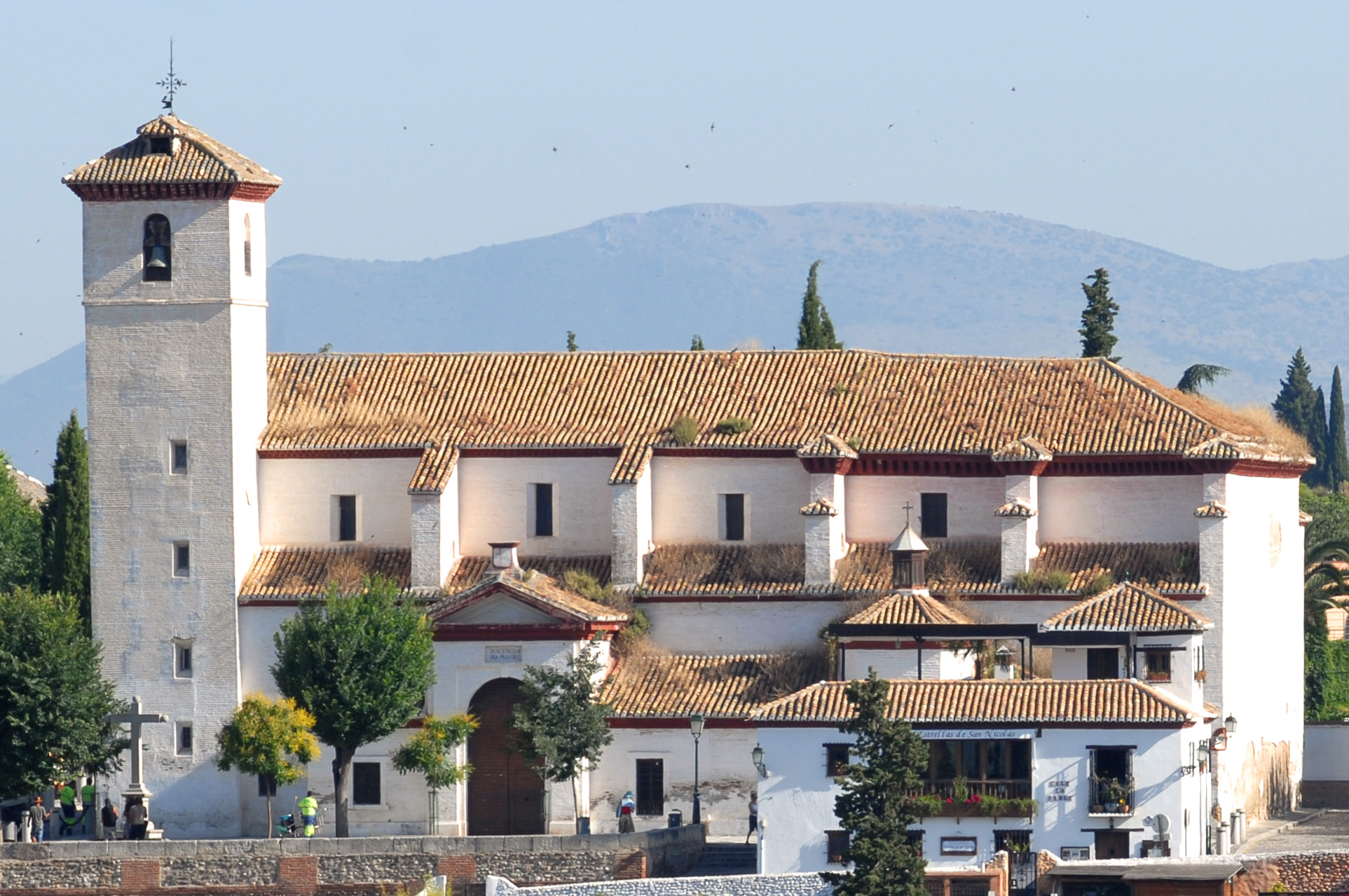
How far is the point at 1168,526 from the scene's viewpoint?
60.6 metres

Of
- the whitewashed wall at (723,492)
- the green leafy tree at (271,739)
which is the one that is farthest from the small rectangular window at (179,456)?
the whitewashed wall at (723,492)

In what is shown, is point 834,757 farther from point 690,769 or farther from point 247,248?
point 247,248

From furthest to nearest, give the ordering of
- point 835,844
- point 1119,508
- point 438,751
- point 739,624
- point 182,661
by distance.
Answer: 1. point 182,661
2. point 739,624
3. point 1119,508
4. point 438,751
5. point 835,844

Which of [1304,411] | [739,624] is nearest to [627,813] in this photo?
[739,624]

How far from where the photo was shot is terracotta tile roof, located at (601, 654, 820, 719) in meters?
59.4

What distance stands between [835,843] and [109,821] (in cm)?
1657

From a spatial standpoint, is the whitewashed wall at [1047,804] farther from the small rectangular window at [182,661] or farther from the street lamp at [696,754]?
the small rectangular window at [182,661]

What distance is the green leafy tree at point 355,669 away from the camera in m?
57.9

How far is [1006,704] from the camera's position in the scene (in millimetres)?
53281

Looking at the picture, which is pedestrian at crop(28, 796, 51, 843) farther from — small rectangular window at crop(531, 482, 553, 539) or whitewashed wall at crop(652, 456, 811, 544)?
whitewashed wall at crop(652, 456, 811, 544)

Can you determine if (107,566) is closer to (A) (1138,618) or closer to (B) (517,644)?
(B) (517,644)

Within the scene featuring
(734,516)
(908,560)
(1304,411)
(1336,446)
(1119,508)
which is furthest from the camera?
(1336,446)

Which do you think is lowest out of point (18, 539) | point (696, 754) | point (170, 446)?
point (696, 754)

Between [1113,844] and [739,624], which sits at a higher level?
[739,624]
